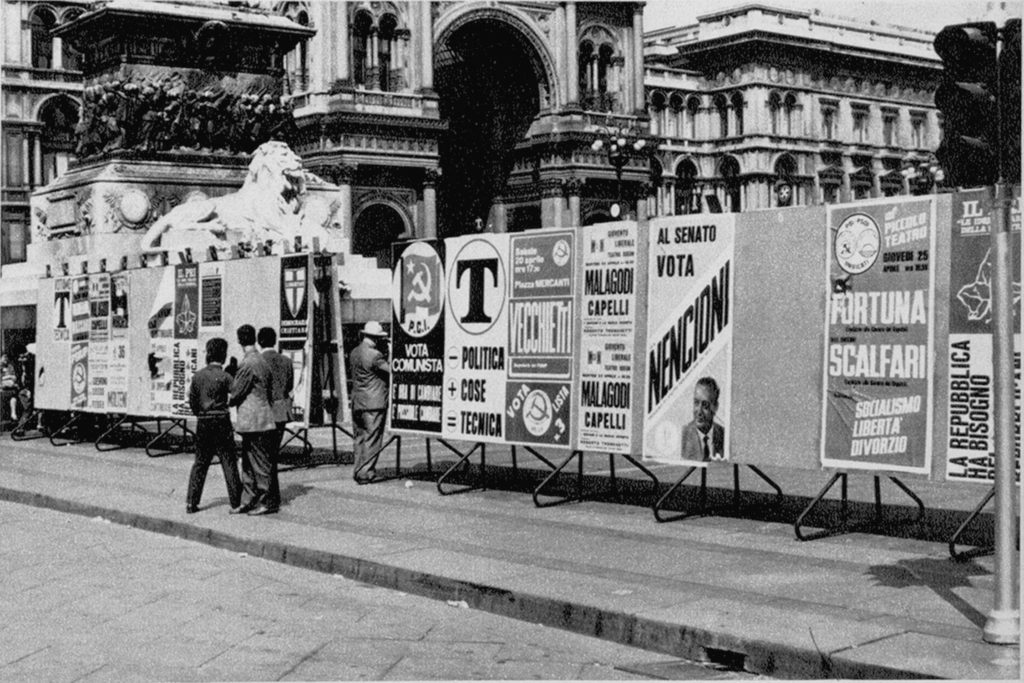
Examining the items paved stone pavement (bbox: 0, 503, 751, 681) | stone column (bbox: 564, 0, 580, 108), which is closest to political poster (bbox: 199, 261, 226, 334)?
paved stone pavement (bbox: 0, 503, 751, 681)

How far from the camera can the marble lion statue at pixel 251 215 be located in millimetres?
21344

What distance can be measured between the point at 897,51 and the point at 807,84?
6023mm

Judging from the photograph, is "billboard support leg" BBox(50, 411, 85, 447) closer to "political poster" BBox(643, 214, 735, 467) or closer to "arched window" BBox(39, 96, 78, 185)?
"political poster" BBox(643, 214, 735, 467)

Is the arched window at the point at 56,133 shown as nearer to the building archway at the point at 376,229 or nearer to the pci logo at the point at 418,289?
the building archway at the point at 376,229

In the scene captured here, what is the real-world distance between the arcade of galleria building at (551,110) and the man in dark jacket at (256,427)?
1169 inches

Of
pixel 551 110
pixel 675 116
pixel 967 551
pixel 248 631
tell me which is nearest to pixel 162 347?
pixel 248 631

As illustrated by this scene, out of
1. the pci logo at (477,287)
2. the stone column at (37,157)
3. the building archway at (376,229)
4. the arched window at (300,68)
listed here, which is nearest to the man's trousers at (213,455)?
the pci logo at (477,287)

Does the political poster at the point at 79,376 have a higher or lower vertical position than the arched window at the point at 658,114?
lower

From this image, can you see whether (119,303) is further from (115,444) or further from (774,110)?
(774,110)

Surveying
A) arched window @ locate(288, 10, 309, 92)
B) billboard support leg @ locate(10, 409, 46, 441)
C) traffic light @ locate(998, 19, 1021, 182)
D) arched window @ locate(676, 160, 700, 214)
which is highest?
arched window @ locate(288, 10, 309, 92)

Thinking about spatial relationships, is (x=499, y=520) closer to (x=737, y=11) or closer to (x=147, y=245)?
(x=147, y=245)

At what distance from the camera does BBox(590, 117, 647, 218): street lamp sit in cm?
4384

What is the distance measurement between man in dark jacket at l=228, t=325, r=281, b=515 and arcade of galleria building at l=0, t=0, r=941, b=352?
29.7 m

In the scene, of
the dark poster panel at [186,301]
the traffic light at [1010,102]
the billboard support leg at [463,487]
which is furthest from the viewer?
the dark poster panel at [186,301]
